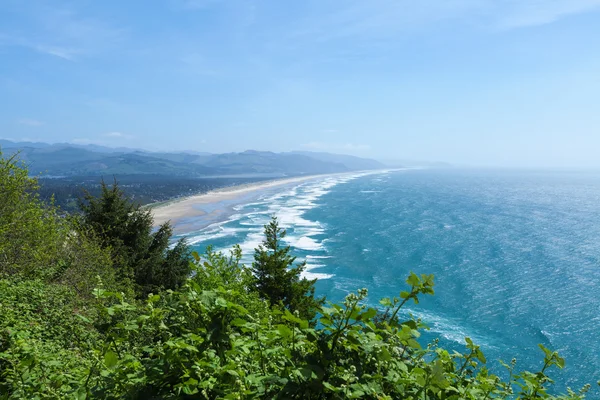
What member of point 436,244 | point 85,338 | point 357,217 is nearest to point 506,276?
point 436,244

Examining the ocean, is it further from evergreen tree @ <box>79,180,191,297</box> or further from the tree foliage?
the tree foliage

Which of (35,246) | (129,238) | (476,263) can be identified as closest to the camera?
(35,246)

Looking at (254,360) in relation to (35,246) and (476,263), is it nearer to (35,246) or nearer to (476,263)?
(35,246)

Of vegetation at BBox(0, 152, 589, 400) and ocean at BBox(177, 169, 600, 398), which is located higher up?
vegetation at BBox(0, 152, 589, 400)

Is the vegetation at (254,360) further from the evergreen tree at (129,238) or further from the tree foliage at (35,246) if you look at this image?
the evergreen tree at (129,238)

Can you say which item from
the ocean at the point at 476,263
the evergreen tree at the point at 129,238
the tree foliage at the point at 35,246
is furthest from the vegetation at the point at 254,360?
the ocean at the point at 476,263

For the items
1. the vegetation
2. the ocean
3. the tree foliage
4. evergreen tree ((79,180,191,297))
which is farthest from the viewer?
the ocean

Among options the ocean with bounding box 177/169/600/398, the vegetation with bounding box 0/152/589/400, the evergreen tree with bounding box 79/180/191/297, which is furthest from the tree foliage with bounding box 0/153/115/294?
the ocean with bounding box 177/169/600/398

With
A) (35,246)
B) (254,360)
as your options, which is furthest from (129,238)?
(254,360)
